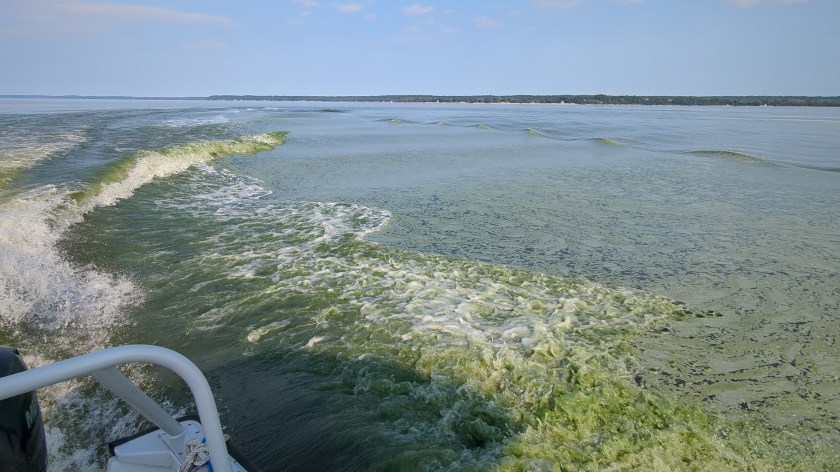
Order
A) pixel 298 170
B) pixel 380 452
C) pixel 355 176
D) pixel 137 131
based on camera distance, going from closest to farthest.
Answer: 1. pixel 380 452
2. pixel 355 176
3. pixel 298 170
4. pixel 137 131

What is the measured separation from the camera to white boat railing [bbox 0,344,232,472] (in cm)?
194

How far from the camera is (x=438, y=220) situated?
450 inches

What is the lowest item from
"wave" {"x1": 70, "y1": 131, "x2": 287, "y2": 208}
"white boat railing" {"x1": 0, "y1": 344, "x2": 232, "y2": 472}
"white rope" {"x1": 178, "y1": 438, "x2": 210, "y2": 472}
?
"wave" {"x1": 70, "y1": 131, "x2": 287, "y2": 208}

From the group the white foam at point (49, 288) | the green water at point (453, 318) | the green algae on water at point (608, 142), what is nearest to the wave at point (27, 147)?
the green water at point (453, 318)

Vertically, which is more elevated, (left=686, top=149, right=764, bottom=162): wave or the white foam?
(left=686, top=149, right=764, bottom=162): wave

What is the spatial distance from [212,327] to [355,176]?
12755 mm

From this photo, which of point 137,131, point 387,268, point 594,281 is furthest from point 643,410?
point 137,131

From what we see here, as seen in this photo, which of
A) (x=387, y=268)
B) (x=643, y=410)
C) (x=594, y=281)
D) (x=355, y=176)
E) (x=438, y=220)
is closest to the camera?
(x=643, y=410)

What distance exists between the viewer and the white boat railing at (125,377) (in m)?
1.94

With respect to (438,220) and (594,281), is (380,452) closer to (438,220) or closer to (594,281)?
(594,281)

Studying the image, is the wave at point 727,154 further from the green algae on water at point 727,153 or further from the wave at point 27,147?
the wave at point 27,147

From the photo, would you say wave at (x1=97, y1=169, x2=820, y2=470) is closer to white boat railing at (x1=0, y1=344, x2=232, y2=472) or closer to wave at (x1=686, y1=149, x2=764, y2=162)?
white boat railing at (x1=0, y1=344, x2=232, y2=472)

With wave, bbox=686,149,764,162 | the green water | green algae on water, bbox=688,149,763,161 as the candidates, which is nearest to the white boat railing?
the green water

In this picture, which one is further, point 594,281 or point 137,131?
point 137,131
